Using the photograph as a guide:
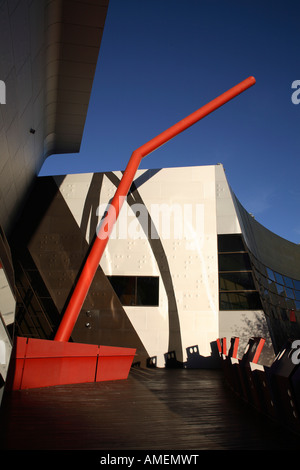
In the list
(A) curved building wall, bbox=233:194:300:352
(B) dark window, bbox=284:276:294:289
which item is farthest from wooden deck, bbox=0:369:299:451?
(B) dark window, bbox=284:276:294:289

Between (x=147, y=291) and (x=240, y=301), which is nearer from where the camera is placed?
(x=240, y=301)

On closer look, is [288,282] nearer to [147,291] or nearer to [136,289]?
[147,291]

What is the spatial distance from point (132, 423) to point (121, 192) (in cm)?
898

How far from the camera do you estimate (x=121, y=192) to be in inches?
484

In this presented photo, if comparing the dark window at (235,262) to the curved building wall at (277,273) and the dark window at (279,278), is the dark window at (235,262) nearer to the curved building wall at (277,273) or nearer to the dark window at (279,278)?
the curved building wall at (277,273)

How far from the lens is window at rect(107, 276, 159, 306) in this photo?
1398 centimetres

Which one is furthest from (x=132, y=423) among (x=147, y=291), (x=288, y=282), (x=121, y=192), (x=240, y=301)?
(x=288, y=282)

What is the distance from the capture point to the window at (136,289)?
550 inches

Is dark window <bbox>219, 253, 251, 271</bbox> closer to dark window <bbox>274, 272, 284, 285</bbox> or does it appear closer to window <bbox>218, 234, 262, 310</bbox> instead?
window <bbox>218, 234, 262, 310</bbox>

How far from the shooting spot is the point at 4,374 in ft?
13.3

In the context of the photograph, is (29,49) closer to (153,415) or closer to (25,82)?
(25,82)
